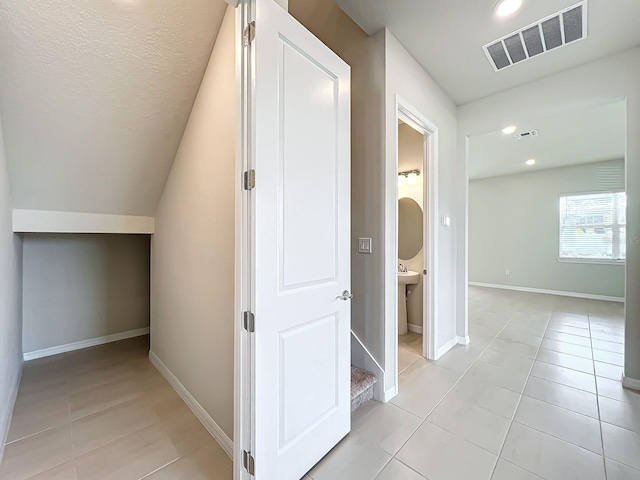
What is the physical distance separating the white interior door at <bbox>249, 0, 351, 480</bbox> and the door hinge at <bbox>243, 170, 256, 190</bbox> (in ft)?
0.06

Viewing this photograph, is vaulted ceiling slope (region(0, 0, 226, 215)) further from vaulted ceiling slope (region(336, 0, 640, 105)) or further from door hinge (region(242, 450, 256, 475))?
door hinge (region(242, 450, 256, 475))

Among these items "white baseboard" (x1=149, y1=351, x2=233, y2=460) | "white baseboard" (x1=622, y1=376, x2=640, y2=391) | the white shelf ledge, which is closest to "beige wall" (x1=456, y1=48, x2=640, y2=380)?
"white baseboard" (x1=622, y1=376, x2=640, y2=391)

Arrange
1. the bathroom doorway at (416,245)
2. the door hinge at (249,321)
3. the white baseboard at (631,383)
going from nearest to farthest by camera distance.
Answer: the door hinge at (249,321)
the white baseboard at (631,383)
the bathroom doorway at (416,245)

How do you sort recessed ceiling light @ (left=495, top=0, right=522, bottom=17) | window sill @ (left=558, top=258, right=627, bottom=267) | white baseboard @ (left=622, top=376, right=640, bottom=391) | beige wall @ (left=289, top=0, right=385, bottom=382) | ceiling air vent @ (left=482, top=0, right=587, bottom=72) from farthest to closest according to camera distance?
window sill @ (left=558, top=258, right=627, bottom=267), white baseboard @ (left=622, top=376, right=640, bottom=391), beige wall @ (left=289, top=0, right=385, bottom=382), ceiling air vent @ (left=482, top=0, right=587, bottom=72), recessed ceiling light @ (left=495, top=0, right=522, bottom=17)

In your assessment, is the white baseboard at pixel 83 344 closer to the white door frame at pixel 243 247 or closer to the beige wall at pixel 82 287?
the beige wall at pixel 82 287

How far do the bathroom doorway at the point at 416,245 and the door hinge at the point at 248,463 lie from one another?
5.89 ft

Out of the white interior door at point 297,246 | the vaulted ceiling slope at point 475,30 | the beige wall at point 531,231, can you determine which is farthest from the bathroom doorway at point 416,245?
the beige wall at point 531,231

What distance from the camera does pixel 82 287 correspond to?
10.2ft

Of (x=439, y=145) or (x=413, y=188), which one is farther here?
(x=413, y=188)

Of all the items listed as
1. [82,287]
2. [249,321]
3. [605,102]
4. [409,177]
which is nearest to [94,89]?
[249,321]

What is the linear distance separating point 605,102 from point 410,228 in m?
2.13

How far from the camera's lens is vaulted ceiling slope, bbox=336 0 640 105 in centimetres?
186

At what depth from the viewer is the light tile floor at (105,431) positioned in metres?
1.45

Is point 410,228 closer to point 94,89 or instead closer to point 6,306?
point 94,89
